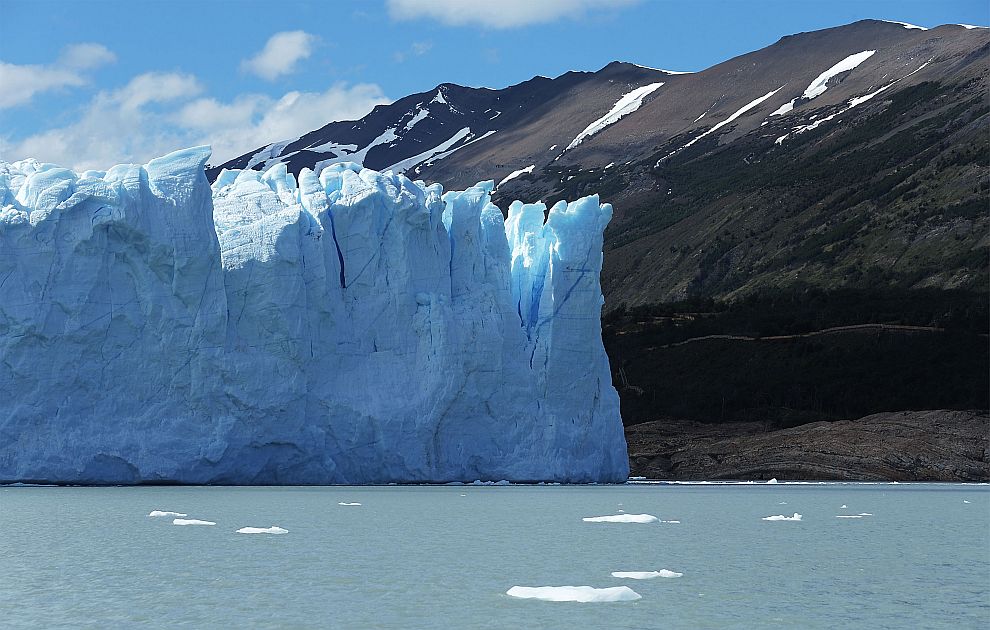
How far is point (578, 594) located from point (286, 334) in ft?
52.8

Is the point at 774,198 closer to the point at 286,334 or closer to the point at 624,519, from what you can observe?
the point at 286,334

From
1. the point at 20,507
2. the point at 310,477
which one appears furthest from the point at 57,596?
the point at 310,477

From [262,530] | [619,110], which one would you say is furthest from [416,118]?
[262,530]

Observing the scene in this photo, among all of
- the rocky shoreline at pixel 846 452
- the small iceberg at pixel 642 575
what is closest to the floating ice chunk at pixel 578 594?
the small iceberg at pixel 642 575

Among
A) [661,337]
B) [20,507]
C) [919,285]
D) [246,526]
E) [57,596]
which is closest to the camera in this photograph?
[57,596]

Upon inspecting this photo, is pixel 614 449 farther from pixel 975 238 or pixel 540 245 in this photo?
pixel 975 238

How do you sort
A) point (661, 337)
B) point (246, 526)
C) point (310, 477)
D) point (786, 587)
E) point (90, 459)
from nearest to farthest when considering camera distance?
1. point (786, 587)
2. point (246, 526)
3. point (90, 459)
4. point (310, 477)
5. point (661, 337)

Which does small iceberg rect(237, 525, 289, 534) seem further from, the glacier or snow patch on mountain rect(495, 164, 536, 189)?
snow patch on mountain rect(495, 164, 536, 189)

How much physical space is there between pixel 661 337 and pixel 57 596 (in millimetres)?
49104

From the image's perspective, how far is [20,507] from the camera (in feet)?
69.1

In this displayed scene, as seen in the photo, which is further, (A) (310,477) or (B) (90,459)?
(A) (310,477)

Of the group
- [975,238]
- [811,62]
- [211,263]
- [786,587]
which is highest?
[811,62]

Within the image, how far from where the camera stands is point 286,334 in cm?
2706

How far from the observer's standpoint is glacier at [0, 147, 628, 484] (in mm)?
25469
